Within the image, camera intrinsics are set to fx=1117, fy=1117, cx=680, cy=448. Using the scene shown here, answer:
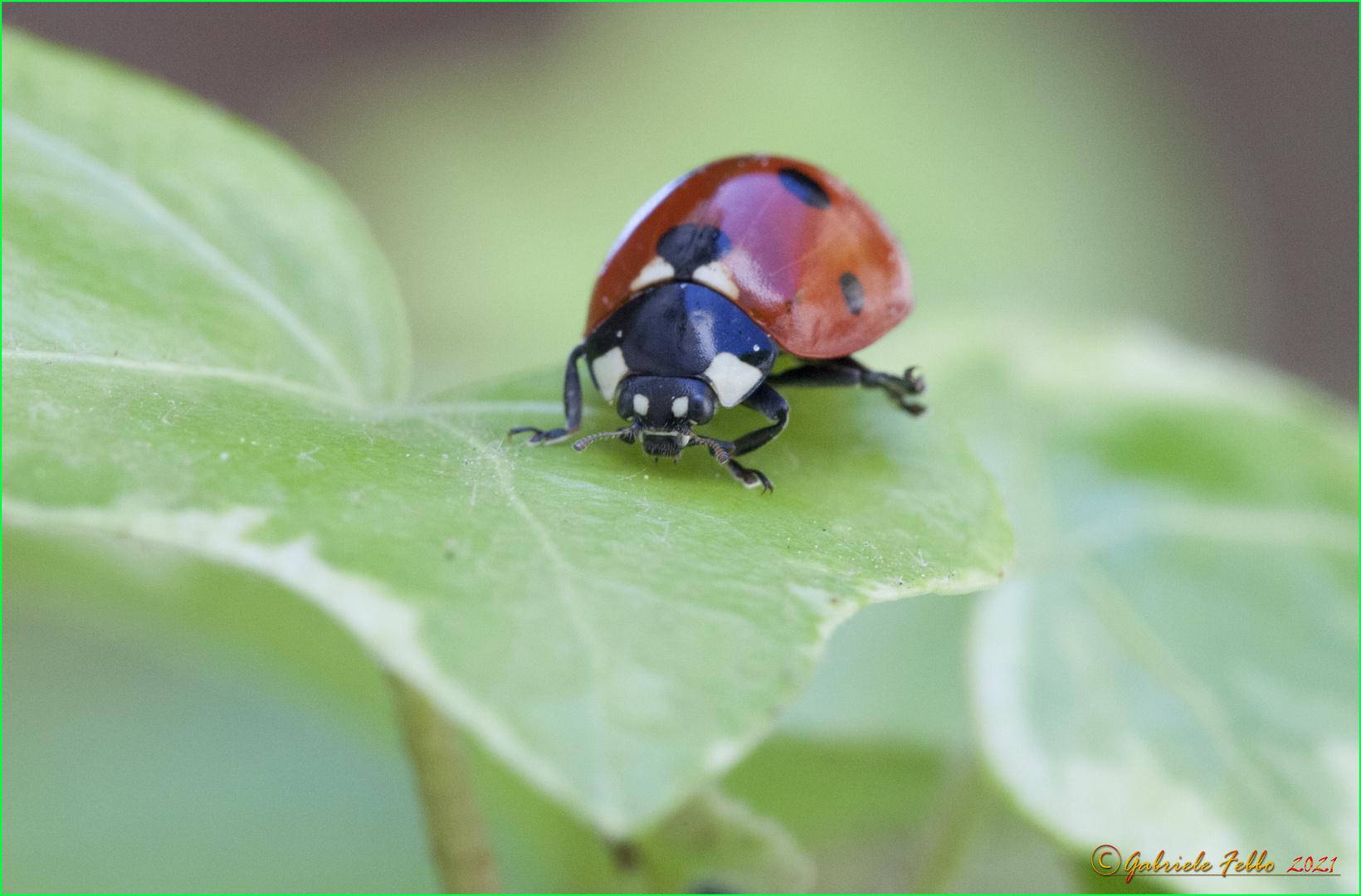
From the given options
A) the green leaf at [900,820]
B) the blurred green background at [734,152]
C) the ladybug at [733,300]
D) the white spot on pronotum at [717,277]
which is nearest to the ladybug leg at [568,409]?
the ladybug at [733,300]

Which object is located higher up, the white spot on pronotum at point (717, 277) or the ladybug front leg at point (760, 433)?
the white spot on pronotum at point (717, 277)

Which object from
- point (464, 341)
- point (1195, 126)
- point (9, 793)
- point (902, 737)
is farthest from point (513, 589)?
point (1195, 126)

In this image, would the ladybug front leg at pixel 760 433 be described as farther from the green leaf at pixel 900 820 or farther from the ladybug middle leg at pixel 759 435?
the green leaf at pixel 900 820

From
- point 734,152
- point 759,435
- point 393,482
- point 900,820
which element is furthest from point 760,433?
point 734,152

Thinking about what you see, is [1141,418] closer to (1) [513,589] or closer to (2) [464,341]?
(1) [513,589]

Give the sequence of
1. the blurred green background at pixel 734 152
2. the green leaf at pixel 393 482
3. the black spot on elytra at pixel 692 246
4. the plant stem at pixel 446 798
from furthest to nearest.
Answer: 1. the blurred green background at pixel 734 152
2. the black spot on elytra at pixel 692 246
3. the plant stem at pixel 446 798
4. the green leaf at pixel 393 482

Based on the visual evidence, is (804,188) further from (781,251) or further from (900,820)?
(900,820)

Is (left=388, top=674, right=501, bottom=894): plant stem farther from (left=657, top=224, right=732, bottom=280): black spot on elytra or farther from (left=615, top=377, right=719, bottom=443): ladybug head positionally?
(left=657, top=224, right=732, bottom=280): black spot on elytra

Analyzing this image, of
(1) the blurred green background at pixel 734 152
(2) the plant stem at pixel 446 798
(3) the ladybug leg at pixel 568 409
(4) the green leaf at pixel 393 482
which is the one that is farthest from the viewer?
(1) the blurred green background at pixel 734 152
